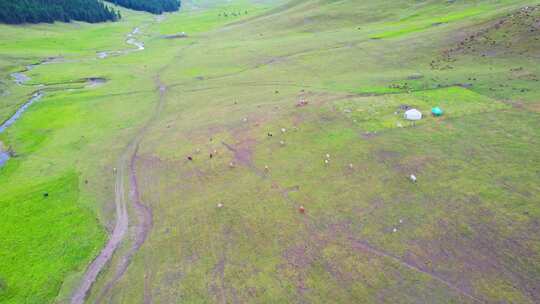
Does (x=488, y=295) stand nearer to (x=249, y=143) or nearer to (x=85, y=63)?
(x=249, y=143)

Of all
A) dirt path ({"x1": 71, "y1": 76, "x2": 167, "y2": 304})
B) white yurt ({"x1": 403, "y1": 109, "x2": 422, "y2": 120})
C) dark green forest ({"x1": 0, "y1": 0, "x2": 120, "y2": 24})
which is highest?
dark green forest ({"x1": 0, "y1": 0, "x2": 120, "y2": 24})

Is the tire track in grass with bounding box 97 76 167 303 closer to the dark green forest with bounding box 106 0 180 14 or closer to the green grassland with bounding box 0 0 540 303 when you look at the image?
the green grassland with bounding box 0 0 540 303

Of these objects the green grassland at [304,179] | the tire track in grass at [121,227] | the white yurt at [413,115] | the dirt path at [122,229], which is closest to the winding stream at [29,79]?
the green grassland at [304,179]

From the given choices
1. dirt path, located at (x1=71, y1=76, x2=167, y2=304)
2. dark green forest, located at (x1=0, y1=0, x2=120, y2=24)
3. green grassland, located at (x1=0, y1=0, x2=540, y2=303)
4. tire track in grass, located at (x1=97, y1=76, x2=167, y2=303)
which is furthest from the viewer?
Result: dark green forest, located at (x1=0, y1=0, x2=120, y2=24)

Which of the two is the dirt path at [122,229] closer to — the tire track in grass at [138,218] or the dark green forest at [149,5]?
the tire track in grass at [138,218]

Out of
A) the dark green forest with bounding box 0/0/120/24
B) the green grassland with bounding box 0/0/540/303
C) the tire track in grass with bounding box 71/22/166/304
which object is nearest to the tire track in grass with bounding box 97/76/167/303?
the tire track in grass with bounding box 71/22/166/304

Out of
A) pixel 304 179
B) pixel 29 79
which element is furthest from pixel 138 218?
pixel 29 79

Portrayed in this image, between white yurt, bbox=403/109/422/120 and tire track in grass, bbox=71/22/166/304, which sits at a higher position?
white yurt, bbox=403/109/422/120
